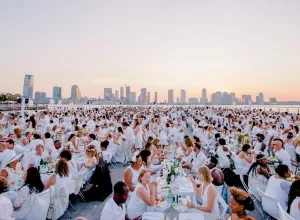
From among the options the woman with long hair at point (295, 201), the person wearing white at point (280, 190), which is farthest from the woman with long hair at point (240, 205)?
the person wearing white at point (280, 190)

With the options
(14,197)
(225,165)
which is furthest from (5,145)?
(225,165)

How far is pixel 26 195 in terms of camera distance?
363cm

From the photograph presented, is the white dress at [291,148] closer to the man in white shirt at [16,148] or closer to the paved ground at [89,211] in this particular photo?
the paved ground at [89,211]

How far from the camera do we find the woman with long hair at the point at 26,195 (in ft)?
11.7

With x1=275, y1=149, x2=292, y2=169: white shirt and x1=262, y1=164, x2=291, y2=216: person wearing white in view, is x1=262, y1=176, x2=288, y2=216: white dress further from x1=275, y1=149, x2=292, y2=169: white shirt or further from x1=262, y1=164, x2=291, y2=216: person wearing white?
x1=275, y1=149, x2=292, y2=169: white shirt

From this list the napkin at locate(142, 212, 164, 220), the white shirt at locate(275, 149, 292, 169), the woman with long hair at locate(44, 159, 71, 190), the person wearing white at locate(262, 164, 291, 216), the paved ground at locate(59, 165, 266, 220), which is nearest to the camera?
the napkin at locate(142, 212, 164, 220)

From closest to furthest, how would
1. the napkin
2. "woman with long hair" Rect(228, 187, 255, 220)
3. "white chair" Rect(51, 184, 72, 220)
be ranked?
"woman with long hair" Rect(228, 187, 255, 220) < the napkin < "white chair" Rect(51, 184, 72, 220)

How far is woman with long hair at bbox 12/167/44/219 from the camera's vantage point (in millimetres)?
3578

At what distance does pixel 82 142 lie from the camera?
892 centimetres

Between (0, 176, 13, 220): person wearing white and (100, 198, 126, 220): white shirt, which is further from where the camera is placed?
(0, 176, 13, 220): person wearing white

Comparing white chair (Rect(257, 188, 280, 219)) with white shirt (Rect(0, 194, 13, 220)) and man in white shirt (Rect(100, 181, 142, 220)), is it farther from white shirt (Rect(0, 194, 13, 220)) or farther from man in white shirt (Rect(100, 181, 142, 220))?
white shirt (Rect(0, 194, 13, 220))

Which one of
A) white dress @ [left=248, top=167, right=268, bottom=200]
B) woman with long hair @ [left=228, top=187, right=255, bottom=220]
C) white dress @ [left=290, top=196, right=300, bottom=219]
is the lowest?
white dress @ [left=248, top=167, right=268, bottom=200]

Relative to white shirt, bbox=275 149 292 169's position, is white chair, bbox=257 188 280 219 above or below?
below

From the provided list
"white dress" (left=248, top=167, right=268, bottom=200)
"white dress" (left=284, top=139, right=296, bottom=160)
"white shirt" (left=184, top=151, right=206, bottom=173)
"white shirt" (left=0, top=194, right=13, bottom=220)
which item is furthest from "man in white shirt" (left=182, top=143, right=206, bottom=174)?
"white dress" (left=284, top=139, right=296, bottom=160)
